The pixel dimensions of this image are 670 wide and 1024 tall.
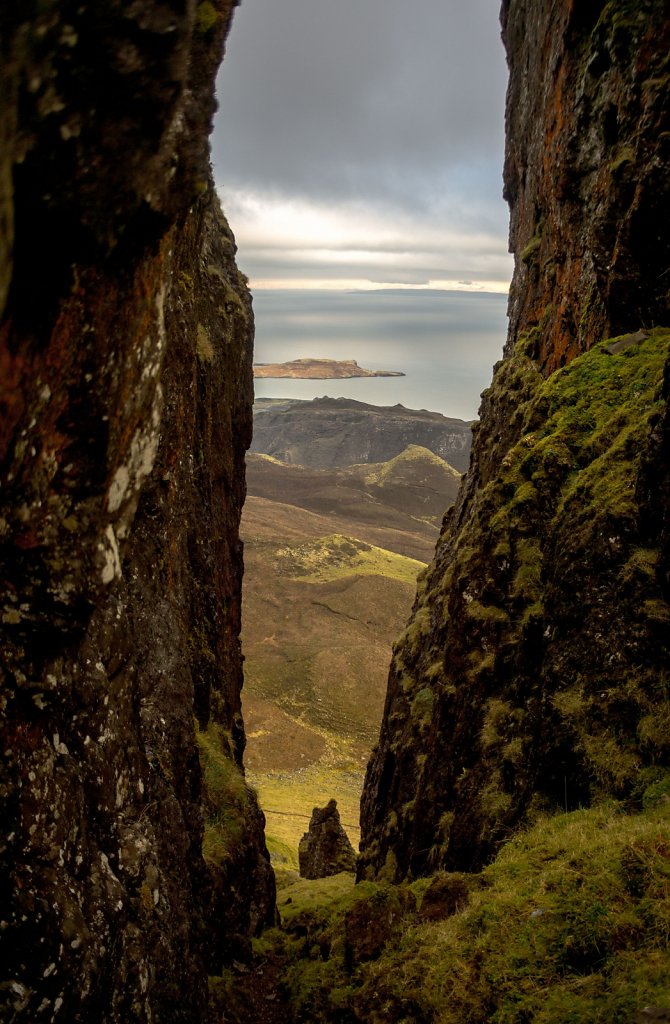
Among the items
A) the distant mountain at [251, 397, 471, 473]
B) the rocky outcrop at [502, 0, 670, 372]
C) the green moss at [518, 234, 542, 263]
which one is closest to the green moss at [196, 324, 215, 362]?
the rocky outcrop at [502, 0, 670, 372]

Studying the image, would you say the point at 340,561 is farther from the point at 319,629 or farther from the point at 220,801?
the point at 220,801

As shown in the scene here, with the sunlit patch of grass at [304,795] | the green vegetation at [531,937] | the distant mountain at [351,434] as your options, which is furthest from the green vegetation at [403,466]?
the green vegetation at [531,937]

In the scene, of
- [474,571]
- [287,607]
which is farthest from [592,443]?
[287,607]

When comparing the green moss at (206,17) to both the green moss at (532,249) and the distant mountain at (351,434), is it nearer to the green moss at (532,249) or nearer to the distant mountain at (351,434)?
the green moss at (532,249)

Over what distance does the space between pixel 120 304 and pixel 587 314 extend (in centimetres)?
1261

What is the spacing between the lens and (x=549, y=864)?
314 inches

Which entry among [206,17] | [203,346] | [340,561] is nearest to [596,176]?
[203,346]

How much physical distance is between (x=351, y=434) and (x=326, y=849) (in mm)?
114768

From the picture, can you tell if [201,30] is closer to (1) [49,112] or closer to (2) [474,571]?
(1) [49,112]

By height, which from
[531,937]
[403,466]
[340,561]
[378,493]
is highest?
[403,466]

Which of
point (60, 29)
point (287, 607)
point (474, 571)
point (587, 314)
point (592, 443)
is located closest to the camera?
point (60, 29)

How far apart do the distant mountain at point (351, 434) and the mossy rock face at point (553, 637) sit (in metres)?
111

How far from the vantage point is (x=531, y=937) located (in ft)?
23.6

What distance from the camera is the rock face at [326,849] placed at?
25.0 metres
